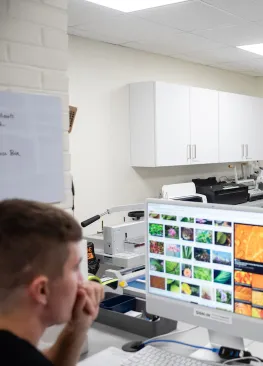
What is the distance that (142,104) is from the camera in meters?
4.46

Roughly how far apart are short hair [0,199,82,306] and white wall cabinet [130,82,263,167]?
3.51m

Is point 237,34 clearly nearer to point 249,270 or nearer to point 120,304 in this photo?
point 120,304

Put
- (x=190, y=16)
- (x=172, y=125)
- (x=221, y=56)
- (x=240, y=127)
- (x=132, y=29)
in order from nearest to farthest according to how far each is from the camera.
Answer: (x=190, y=16), (x=132, y=29), (x=172, y=125), (x=221, y=56), (x=240, y=127)

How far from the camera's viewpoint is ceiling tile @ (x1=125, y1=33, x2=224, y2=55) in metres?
4.22

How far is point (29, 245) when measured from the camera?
34.5 inches

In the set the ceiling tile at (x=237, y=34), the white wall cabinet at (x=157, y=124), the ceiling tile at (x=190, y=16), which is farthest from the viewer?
the white wall cabinet at (x=157, y=124)

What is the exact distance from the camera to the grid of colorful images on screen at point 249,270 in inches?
55.3

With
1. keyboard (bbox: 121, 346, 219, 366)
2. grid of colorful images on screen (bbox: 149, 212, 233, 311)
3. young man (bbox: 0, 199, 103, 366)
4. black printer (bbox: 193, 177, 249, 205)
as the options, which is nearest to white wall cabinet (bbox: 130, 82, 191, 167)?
black printer (bbox: 193, 177, 249, 205)

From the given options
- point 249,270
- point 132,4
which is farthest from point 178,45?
point 249,270

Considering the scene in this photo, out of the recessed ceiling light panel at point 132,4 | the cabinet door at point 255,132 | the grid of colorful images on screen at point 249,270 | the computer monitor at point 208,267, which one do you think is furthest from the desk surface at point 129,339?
the cabinet door at point 255,132

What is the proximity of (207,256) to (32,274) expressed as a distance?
2.53 feet

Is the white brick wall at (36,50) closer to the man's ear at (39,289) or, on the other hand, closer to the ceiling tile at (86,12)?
the man's ear at (39,289)

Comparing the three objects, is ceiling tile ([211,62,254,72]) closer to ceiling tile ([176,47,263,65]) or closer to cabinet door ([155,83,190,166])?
ceiling tile ([176,47,263,65])

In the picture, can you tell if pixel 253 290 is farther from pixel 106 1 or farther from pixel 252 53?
pixel 252 53
